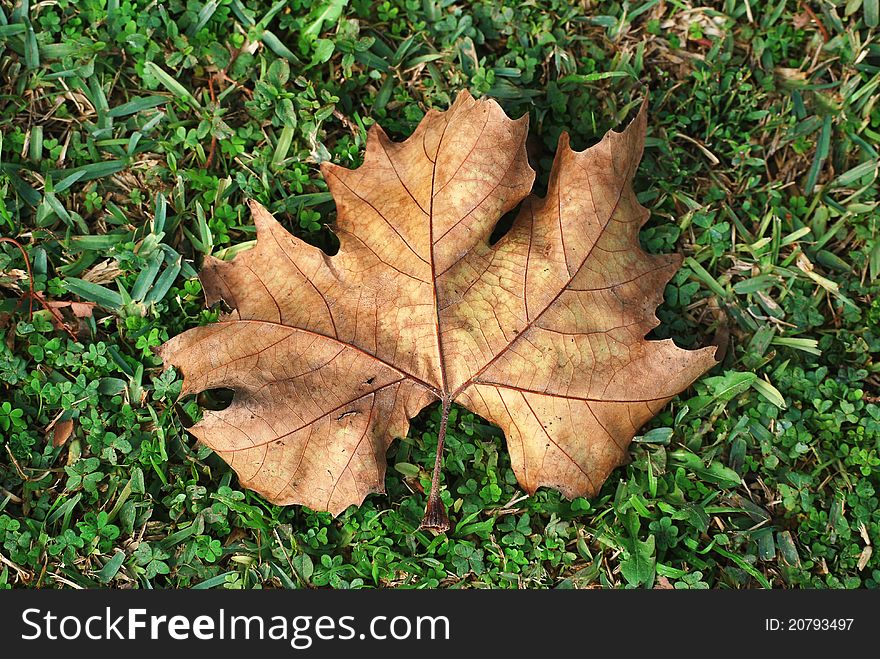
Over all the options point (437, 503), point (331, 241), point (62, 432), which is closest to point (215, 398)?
point (62, 432)

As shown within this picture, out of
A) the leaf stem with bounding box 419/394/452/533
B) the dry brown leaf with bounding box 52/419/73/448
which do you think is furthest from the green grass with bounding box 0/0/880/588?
the leaf stem with bounding box 419/394/452/533

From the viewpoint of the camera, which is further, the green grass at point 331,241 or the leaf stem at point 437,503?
the green grass at point 331,241

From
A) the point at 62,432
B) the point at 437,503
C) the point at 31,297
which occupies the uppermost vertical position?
the point at 31,297

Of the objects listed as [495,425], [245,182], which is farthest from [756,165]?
[245,182]

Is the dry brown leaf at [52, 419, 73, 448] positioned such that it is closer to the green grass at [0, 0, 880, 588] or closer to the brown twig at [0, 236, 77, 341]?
the green grass at [0, 0, 880, 588]

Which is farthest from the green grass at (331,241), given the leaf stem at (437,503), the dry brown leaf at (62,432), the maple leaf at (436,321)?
the maple leaf at (436,321)

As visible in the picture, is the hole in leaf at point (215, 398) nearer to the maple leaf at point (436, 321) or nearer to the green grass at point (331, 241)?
the green grass at point (331, 241)

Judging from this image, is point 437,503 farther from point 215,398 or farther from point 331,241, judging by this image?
point 331,241
